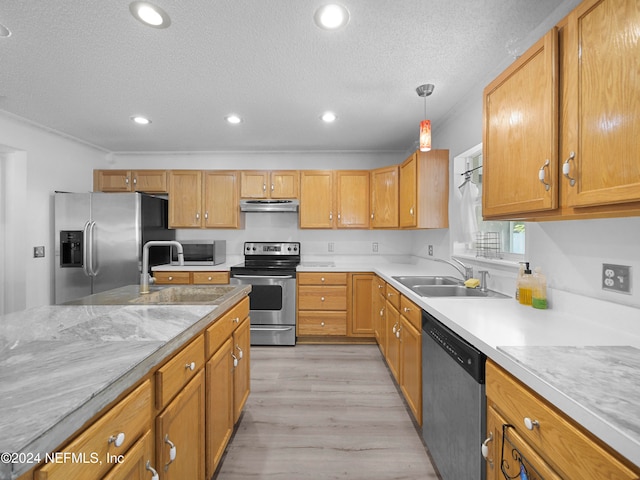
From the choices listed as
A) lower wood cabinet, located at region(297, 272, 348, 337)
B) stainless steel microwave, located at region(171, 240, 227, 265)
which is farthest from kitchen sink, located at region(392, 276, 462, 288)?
stainless steel microwave, located at region(171, 240, 227, 265)

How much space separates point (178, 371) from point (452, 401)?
1.15m

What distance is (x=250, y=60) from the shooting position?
1904mm

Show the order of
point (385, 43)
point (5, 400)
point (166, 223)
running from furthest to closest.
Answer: point (166, 223), point (385, 43), point (5, 400)

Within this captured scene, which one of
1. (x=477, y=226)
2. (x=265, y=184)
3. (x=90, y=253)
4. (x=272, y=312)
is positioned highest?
(x=265, y=184)

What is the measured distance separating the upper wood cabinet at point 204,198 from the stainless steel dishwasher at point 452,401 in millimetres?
2878

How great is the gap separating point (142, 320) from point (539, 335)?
61.5 inches

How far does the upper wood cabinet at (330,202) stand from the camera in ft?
12.1

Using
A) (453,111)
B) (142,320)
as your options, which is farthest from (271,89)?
(142,320)

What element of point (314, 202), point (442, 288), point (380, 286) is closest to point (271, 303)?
point (380, 286)

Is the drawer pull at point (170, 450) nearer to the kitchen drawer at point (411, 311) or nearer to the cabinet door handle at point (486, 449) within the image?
the cabinet door handle at point (486, 449)

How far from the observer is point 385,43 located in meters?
1.72

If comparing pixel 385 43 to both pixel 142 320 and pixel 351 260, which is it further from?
pixel 351 260

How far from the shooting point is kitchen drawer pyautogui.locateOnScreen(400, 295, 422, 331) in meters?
1.75

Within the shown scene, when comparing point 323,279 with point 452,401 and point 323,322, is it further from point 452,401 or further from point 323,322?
point 452,401
